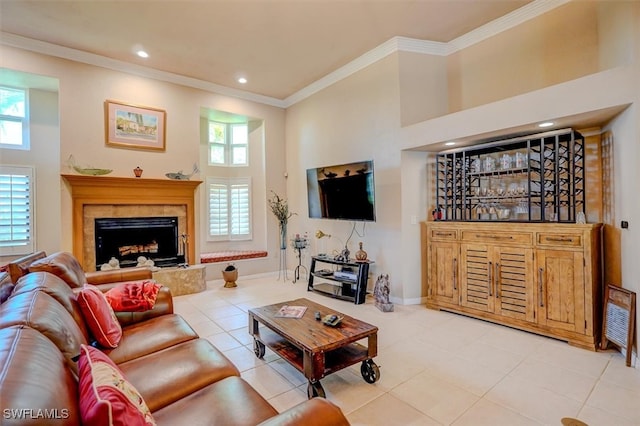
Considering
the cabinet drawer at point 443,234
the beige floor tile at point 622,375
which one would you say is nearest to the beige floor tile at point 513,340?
the beige floor tile at point 622,375

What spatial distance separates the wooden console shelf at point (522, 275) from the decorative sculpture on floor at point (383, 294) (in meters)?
0.56

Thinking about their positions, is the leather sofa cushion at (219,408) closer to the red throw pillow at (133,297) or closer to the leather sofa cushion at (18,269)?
the red throw pillow at (133,297)

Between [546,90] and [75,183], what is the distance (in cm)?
596

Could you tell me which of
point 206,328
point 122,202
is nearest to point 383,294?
point 206,328

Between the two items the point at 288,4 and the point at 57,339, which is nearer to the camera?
the point at 57,339

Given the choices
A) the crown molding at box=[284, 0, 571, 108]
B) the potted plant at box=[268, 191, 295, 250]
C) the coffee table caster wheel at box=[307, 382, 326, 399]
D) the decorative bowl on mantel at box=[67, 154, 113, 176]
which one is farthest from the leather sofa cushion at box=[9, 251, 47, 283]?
the crown molding at box=[284, 0, 571, 108]

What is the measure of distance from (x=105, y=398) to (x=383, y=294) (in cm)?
358

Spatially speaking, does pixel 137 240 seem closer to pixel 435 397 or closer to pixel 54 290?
pixel 54 290

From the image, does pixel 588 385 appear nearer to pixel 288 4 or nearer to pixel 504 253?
pixel 504 253

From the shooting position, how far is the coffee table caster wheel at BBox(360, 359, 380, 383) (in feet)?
7.92

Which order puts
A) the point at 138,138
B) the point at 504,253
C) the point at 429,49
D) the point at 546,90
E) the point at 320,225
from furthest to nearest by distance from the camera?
the point at 320,225, the point at 138,138, the point at 429,49, the point at 504,253, the point at 546,90

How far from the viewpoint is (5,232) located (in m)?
4.52

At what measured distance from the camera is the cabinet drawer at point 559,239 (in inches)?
118

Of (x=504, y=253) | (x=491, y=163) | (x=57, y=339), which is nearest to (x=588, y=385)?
(x=504, y=253)
